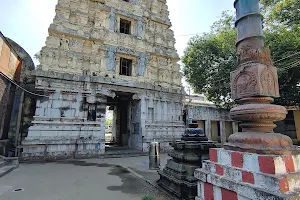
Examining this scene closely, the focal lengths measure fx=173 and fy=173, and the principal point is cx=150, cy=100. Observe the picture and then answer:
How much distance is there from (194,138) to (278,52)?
11.1m

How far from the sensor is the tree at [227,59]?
11.5m

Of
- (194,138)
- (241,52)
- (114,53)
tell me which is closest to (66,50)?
(114,53)

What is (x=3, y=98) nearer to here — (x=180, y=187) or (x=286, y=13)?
(x=180, y=187)

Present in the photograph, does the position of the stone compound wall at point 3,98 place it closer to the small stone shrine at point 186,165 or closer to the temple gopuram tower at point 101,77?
the temple gopuram tower at point 101,77

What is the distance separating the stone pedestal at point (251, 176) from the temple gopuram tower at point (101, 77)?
872 cm

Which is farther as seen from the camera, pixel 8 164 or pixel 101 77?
pixel 101 77

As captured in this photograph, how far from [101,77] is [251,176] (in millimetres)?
10128

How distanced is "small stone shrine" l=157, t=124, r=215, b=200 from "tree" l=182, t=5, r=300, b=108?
964cm

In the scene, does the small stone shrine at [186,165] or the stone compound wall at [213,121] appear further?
the stone compound wall at [213,121]

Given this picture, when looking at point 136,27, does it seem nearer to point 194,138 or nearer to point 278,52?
point 278,52

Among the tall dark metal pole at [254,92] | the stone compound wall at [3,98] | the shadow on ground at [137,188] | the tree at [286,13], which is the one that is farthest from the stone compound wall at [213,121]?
the tall dark metal pole at [254,92]

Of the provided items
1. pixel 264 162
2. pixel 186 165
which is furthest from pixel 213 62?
pixel 264 162

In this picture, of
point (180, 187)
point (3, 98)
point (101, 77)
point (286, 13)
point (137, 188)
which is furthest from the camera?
point (286, 13)

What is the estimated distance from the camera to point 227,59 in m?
15.4
